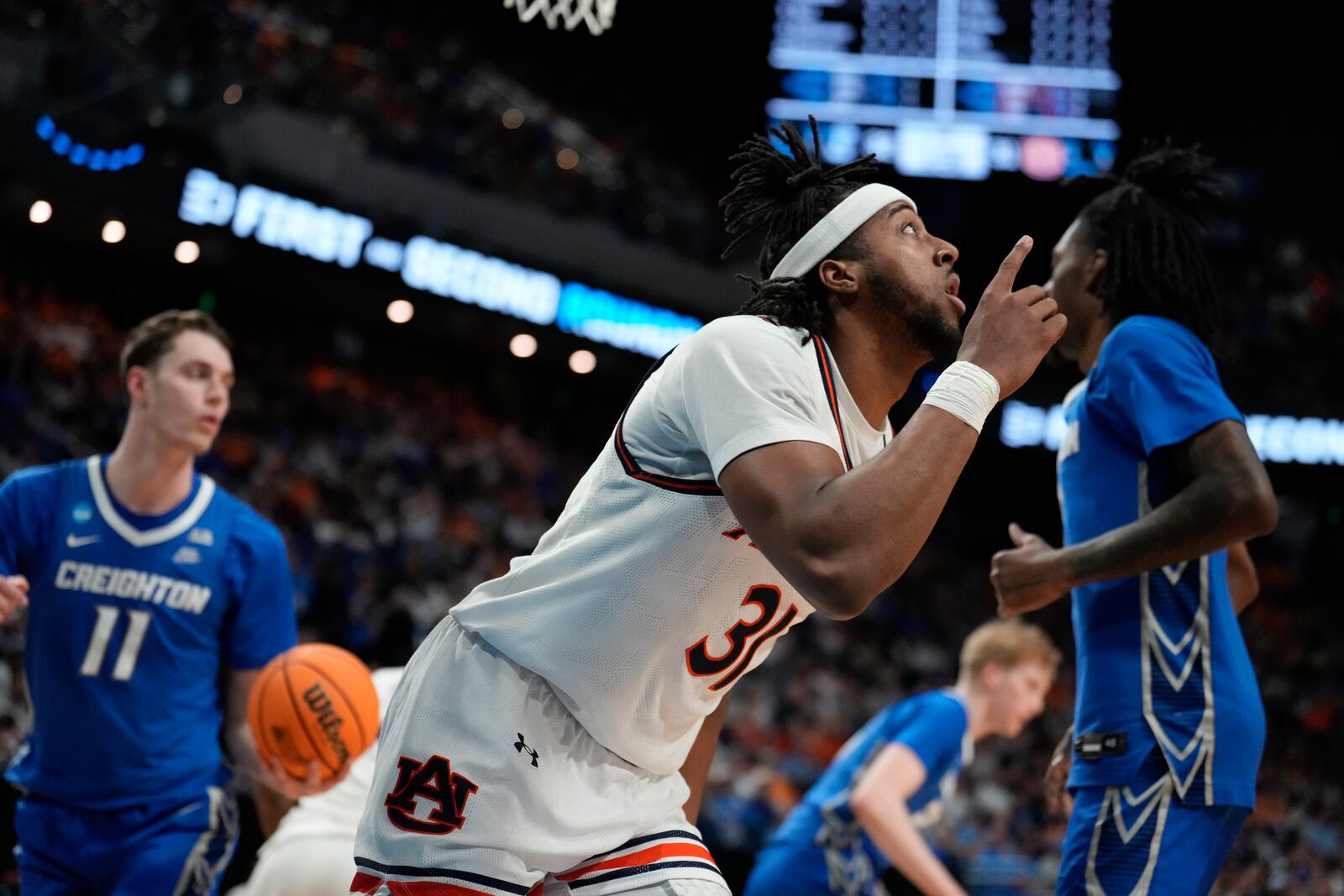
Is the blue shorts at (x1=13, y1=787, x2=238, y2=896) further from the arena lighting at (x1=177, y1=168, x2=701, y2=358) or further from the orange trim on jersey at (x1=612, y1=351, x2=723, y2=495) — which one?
the arena lighting at (x1=177, y1=168, x2=701, y2=358)

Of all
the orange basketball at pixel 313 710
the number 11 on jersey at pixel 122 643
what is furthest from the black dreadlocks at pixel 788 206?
the number 11 on jersey at pixel 122 643

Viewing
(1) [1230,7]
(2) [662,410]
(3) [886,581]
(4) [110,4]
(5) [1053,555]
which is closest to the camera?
(3) [886,581]

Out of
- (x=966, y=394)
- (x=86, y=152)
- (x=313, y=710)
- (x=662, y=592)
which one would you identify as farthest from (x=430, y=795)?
(x=86, y=152)

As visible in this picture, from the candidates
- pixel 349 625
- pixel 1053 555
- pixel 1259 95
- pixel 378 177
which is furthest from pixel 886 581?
pixel 1259 95

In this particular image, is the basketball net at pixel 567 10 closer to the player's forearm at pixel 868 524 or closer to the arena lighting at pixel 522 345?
the player's forearm at pixel 868 524

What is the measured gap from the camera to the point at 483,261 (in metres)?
15.2

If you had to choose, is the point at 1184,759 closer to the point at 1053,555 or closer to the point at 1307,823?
the point at 1053,555

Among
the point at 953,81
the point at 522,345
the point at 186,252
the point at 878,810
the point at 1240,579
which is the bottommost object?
the point at 878,810

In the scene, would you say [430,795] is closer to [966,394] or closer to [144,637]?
[966,394]

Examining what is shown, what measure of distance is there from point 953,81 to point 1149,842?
1396 centimetres

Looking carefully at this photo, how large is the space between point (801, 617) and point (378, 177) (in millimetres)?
12609

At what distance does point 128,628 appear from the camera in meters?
4.13

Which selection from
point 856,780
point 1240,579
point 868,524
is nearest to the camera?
point 868,524

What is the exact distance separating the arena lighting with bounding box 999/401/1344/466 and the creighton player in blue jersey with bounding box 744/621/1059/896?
11.8 m
